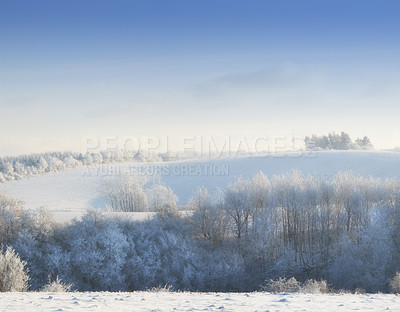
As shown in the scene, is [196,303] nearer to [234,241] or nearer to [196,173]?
[234,241]

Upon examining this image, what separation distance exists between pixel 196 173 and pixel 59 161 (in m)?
58.1

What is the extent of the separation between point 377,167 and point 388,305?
165 ft

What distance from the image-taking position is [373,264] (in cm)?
2742

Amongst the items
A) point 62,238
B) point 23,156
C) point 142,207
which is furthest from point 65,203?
point 23,156

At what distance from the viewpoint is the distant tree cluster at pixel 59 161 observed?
103m

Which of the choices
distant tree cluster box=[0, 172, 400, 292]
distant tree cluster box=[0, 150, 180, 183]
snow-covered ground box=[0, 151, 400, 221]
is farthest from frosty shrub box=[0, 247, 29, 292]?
distant tree cluster box=[0, 150, 180, 183]

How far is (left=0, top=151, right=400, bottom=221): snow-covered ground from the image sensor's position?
194ft

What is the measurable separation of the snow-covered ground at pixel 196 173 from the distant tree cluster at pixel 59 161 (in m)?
26.2

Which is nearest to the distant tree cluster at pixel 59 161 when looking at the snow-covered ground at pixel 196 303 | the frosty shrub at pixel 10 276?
the frosty shrub at pixel 10 276

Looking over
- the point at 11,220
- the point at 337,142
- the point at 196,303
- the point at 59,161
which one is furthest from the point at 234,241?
the point at 59,161

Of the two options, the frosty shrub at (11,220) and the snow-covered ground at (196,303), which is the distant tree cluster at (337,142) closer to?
the frosty shrub at (11,220)

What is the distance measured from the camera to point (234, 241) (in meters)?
35.4

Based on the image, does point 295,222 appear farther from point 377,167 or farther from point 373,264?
point 377,167

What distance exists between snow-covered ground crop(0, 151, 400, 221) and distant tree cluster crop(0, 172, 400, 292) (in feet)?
64.4
